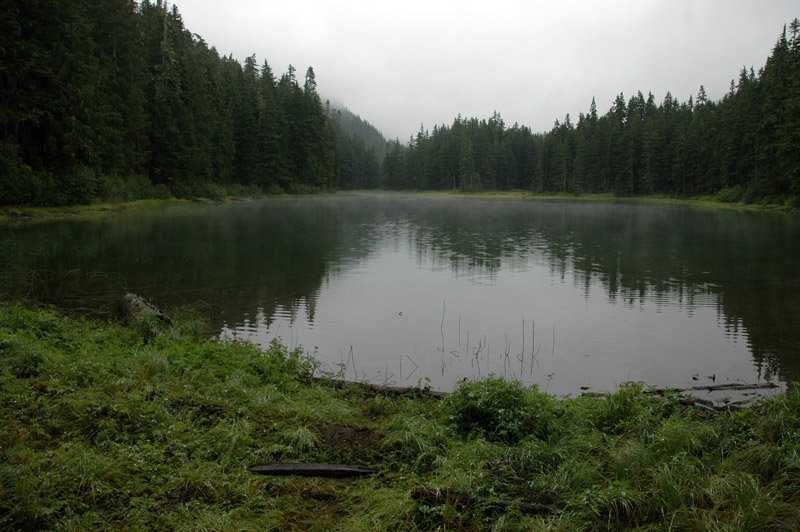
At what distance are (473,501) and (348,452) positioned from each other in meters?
1.52

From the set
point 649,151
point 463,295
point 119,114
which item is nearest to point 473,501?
point 463,295

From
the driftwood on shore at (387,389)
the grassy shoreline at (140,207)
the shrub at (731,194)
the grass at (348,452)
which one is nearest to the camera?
the grass at (348,452)

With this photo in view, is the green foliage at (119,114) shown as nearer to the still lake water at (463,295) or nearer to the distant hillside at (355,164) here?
the still lake water at (463,295)

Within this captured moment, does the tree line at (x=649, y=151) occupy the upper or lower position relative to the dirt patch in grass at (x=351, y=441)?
upper

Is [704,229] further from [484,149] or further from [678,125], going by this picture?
[484,149]

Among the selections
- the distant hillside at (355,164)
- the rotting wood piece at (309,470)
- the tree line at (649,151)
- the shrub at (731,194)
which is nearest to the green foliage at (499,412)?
the rotting wood piece at (309,470)

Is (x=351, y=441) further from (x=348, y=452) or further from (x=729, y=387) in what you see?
(x=729, y=387)

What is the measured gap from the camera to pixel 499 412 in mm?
5648

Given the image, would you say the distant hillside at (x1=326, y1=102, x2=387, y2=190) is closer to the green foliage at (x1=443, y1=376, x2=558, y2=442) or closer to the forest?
the forest

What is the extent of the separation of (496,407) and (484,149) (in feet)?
398


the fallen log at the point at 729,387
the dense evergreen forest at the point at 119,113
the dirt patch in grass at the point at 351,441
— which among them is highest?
the dense evergreen forest at the point at 119,113

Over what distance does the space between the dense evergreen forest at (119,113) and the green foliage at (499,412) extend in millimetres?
29881

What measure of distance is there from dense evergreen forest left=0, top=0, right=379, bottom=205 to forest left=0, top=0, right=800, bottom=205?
0.41 ft

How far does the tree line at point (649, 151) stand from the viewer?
5391cm
